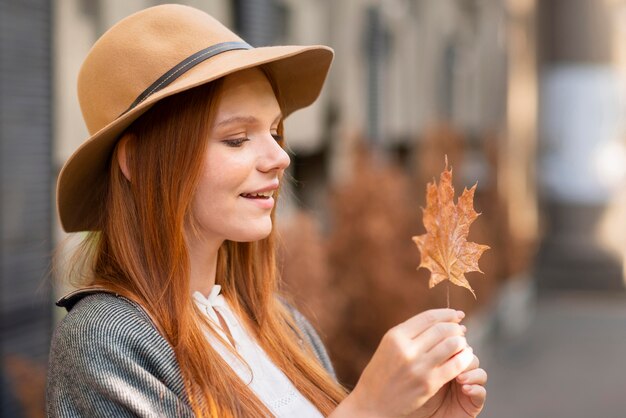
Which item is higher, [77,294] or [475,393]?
[77,294]

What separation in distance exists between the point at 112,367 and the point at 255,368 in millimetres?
413

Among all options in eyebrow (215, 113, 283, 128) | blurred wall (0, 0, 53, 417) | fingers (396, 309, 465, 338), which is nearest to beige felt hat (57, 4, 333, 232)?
eyebrow (215, 113, 283, 128)

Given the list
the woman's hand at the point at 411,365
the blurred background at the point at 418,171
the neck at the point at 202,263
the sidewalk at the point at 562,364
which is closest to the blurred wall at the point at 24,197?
the blurred background at the point at 418,171

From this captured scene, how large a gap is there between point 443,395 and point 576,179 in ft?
53.0

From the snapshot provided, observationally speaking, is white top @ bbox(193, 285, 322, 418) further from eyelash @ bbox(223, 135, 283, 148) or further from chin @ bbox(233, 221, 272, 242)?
eyelash @ bbox(223, 135, 283, 148)

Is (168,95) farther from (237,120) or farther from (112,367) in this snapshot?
(112,367)

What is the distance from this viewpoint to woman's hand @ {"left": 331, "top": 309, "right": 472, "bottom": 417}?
5.90 ft

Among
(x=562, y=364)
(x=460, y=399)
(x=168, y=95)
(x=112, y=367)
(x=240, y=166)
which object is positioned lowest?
(x=562, y=364)

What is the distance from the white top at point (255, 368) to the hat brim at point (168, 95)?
30 centimetres

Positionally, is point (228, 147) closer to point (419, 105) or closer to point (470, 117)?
point (419, 105)

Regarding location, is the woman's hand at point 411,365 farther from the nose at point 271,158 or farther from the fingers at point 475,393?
the nose at point 271,158

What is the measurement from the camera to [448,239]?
6.59 feet

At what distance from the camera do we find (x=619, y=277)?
1644 cm

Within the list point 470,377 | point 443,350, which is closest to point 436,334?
point 443,350
